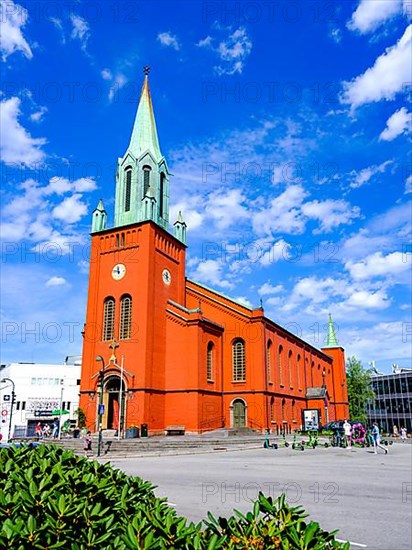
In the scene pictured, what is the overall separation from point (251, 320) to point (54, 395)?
136ft

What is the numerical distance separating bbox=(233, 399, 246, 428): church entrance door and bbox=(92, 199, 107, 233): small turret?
19.4 m

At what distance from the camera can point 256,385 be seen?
136 feet

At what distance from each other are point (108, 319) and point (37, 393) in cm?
3819

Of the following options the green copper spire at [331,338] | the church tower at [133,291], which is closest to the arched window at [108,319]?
the church tower at [133,291]

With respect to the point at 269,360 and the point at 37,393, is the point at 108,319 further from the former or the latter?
the point at 37,393

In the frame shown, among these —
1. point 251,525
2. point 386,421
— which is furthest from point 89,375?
point 386,421

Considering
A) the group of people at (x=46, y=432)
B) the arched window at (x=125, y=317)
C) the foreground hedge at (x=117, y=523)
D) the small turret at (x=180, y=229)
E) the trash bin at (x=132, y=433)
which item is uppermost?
the small turret at (x=180, y=229)

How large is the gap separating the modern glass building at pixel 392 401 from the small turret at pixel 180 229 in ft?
203

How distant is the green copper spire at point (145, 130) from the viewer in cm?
4272

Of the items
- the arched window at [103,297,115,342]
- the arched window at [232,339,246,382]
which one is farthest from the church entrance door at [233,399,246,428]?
the arched window at [103,297,115,342]

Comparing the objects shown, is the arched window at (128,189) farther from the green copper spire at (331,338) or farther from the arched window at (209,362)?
the green copper spire at (331,338)

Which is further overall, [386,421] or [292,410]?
[386,421]

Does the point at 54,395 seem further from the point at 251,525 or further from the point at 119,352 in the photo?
the point at 251,525

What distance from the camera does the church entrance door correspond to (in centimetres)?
4097
